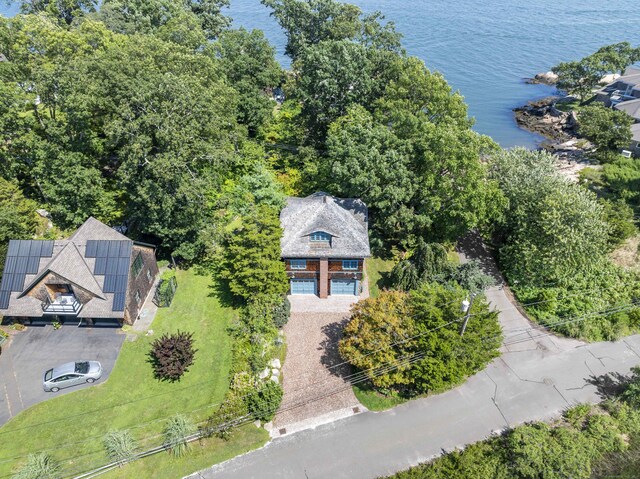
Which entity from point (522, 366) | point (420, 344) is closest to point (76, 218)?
point (420, 344)

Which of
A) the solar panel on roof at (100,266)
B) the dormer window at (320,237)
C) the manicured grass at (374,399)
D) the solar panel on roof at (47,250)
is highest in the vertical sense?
the dormer window at (320,237)

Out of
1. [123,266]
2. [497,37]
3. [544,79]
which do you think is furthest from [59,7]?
[497,37]

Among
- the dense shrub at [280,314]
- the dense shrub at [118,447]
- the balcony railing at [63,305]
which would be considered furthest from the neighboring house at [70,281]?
the dense shrub at [280,314]

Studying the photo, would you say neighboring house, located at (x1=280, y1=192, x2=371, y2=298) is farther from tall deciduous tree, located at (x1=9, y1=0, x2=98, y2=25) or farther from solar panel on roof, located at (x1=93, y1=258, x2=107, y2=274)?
tall deciduous tree, located at (x1=9, y1=0, x2=98, y2=25)

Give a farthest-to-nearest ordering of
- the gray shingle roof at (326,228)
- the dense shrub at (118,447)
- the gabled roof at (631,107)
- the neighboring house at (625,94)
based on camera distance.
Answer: the neighboring house at (625,94)
the gabled roof at (631,107)
the gray shingle roof at (326,228)
the dense shrub at (118,447)

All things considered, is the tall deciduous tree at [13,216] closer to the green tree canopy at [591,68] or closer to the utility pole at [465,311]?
the utility pole at [465,311]

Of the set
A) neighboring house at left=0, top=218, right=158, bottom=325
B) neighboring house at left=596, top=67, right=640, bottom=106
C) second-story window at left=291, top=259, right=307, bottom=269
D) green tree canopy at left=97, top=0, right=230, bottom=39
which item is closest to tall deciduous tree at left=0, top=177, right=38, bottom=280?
neighboring house at left=0, top=218, right=158, bottom=325

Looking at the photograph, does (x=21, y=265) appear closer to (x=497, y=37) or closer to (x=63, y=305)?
(x=63, y=305)
